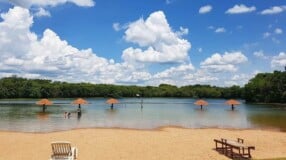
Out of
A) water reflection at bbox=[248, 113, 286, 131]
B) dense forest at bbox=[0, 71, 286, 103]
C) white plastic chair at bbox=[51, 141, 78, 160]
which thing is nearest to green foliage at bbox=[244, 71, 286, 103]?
dense forest at bbox=[0, 71, 286, 103]

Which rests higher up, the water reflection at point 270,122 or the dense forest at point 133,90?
the dense forest at point 133,90

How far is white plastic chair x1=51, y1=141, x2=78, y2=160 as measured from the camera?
14369mm

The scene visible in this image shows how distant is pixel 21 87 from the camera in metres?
142

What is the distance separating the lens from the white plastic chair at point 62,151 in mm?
14369

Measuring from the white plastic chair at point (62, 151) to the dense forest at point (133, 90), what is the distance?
99151 mm

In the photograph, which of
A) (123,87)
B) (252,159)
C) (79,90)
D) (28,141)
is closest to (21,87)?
(79,90)

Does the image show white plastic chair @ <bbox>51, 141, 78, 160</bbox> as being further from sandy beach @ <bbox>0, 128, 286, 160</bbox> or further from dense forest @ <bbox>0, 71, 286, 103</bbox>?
dense forest @ <bbox>0, 71, 286, 103</bbox>

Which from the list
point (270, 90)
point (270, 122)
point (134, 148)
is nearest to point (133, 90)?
point (270, 90)

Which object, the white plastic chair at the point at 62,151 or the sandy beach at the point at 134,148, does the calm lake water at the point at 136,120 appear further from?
the white plastic chair at the point at 62,151

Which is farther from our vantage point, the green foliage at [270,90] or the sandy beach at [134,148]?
the green foliage at [270,90]

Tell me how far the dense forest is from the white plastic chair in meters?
99.2

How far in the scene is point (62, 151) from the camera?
14.8 metres

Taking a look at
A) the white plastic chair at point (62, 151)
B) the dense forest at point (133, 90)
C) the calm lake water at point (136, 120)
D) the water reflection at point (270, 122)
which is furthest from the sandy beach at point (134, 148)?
the dense forest at point (133, 90)

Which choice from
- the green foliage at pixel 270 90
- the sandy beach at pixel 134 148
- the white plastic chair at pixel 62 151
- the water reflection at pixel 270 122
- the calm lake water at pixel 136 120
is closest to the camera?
the white plastic chair at pixel 62 151
